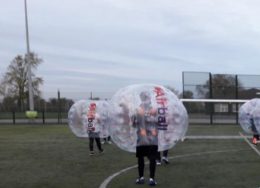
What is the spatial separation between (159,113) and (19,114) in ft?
126

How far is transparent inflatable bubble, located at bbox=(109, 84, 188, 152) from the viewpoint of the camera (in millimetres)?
8805

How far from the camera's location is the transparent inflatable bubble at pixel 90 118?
14.3 m

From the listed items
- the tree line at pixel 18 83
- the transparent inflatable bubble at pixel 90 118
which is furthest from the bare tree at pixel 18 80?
the transparent inflatable bubble at pixel 90 118

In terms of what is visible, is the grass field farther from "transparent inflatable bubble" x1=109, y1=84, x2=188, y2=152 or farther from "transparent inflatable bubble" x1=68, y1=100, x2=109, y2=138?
"transparent inflatable bubble" x1=109, y1=84, x2=188, y2=152

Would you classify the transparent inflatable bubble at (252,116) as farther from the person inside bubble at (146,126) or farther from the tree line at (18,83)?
the tree line at (18,83)

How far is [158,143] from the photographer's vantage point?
29.9 feet

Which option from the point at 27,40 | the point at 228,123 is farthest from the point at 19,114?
the point at 228,123

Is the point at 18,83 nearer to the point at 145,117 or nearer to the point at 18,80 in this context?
the point at 18,80

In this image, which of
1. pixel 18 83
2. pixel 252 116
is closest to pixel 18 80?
pixel 18 83

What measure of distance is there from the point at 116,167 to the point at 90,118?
3008mm

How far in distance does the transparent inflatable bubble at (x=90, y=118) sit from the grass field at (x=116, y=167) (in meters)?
0.68

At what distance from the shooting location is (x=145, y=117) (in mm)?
8758

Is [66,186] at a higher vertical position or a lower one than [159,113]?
lower

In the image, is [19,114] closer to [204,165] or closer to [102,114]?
[102,114]
